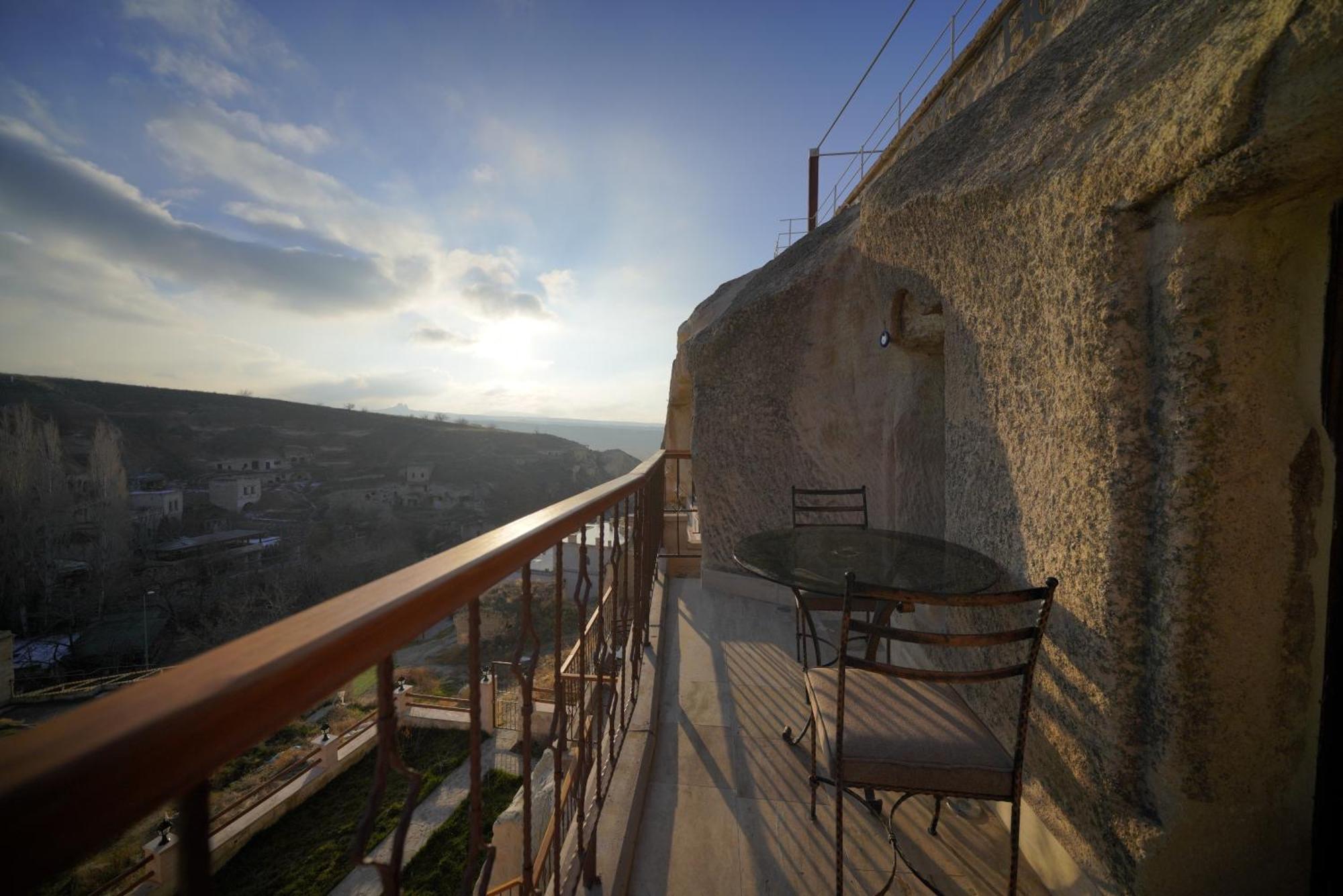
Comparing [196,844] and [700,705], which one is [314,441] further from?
[196,844]

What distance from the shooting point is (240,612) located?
24812mm

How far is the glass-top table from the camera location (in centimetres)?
210

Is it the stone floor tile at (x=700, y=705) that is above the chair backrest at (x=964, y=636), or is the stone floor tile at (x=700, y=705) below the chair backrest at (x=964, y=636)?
below

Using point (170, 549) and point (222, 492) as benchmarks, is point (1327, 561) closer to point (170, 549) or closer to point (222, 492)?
point (170, 549)

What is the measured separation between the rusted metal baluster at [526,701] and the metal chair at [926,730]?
0.88 metres

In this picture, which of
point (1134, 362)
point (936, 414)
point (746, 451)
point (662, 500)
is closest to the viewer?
point (1134, 362)

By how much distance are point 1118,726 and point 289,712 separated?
2110mm

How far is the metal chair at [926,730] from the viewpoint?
1523 millimetres

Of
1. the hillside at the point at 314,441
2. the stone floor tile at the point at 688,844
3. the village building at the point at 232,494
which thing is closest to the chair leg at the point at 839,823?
the stone floor tile at the point at 688,844

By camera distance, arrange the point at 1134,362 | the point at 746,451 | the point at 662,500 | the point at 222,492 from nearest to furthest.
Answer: the point at 1134,362
the point at 662,500
the point at 746,451
the point at 222,492

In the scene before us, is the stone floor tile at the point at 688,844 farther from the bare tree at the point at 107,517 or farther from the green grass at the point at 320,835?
the bare tree at the point at 107,517

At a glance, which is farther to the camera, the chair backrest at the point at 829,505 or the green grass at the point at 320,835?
the green grass at the point at 320,835

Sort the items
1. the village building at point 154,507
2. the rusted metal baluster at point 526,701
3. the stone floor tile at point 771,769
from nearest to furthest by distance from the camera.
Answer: the rusted metal baluster at point 526,701 < the stone floor tile at point 771,769 < the village building at point 154,507

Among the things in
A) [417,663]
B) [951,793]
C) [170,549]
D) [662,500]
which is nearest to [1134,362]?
[951,793]
